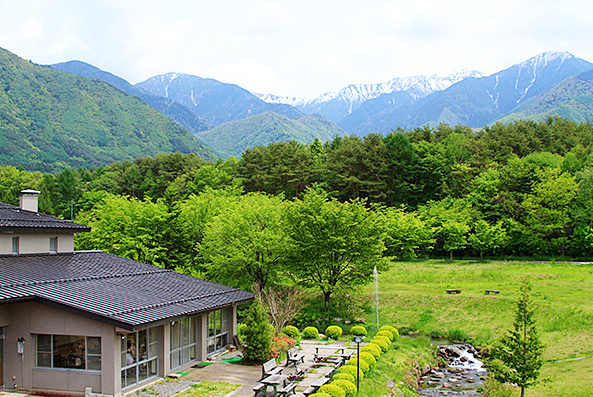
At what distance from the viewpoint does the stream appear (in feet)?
68.0

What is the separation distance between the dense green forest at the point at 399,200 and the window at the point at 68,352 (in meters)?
16.2

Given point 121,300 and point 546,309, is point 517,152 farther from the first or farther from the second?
point 121,300

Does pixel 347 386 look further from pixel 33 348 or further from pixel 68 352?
pixel 33 348

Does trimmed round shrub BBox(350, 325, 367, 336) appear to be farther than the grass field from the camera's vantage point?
Yes

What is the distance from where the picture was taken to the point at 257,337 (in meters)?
20.3

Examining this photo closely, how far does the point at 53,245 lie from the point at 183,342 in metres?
7.55

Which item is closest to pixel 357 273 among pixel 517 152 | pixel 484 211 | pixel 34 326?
pixel 34 326

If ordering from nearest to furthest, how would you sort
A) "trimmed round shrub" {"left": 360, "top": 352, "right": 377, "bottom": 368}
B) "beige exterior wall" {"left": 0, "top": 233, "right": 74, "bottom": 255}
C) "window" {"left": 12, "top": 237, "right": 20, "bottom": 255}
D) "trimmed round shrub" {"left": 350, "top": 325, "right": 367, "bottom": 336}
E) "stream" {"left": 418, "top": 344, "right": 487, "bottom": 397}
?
1. "beige exterior wall" {"left": 0, "top": 233, "right": 74, "bottom": 255}
2. "window" {"left": 12, "top": 237, "right": 20, "bottom": 255}
3. "stream" {"left": 418, "top": 344, "right": 487, "bottom": 397}
4. "trimmed round shrub" {"left": 360, "top": 352, "right": 377, "bottom": 368}
5. "trimmed round shrub" {"left": 350, "top": 325, "right": 367, "bottom": 336}

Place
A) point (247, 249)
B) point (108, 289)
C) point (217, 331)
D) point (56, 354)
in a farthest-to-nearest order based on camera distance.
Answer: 1. point (247, 249)
2. point (217, 331)
3. point (108, 289)
4. point (56, 354)

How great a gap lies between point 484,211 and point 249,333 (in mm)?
42071

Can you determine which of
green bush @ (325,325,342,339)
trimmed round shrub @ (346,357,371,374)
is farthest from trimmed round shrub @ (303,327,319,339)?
trimmed round shrub @ (346,357,371,374)

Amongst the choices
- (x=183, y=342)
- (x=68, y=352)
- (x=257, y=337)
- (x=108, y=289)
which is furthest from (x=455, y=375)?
A: (x=68, y=352)

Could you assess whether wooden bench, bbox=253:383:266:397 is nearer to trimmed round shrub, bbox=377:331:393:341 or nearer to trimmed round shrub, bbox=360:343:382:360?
trimmed round shrub, bbox=360:343:382:360

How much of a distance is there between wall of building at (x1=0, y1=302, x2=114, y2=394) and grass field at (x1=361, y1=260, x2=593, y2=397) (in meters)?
10.9
